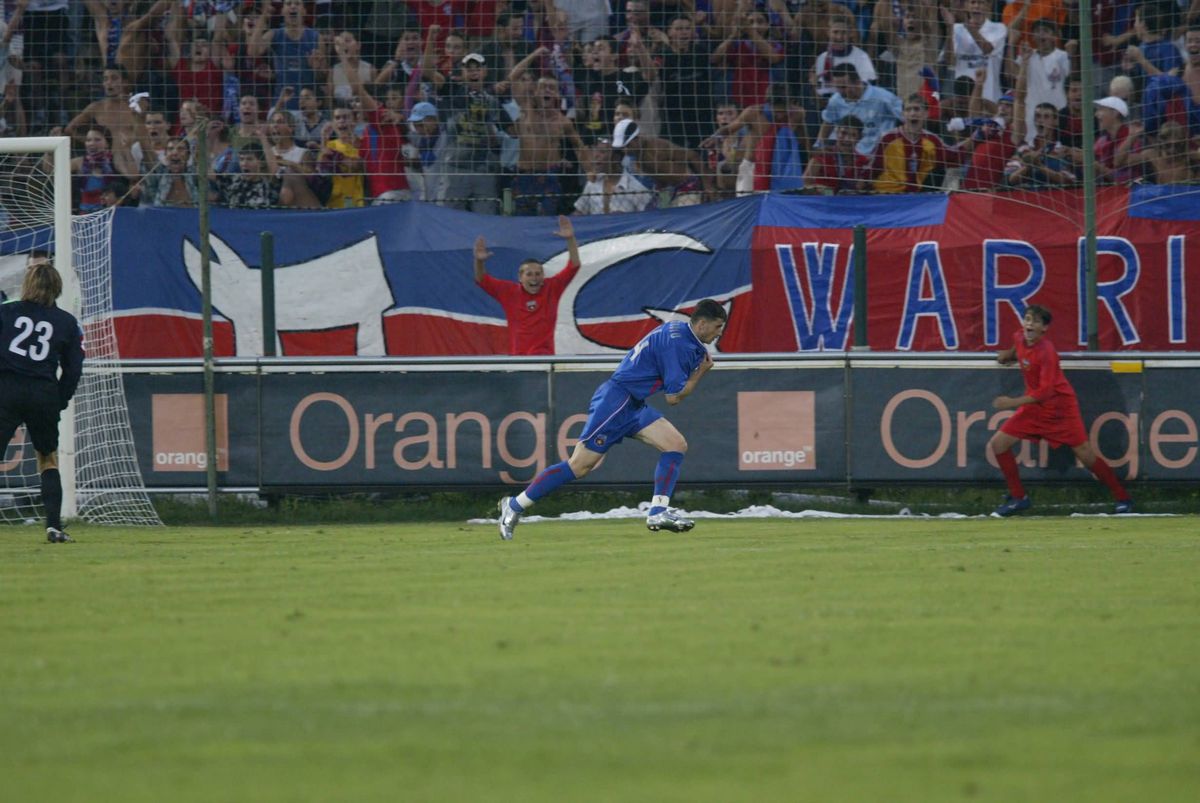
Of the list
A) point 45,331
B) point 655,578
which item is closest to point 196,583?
point 655,578

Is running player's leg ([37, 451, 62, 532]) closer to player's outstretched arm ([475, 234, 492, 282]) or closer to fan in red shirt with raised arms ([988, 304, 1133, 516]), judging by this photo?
player's outstretched arm ([475, 234, 492, 282])

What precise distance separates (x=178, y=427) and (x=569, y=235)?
14.1ft

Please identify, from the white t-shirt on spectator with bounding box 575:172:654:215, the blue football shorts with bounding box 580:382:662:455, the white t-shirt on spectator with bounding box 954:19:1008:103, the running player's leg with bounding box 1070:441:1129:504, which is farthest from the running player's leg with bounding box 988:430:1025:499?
the white t-shirt on spectator with bounding box 954:19:1008:103

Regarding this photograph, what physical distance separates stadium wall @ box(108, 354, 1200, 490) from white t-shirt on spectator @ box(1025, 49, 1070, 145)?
13.2 ft

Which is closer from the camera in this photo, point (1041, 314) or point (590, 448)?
point (590, 448)

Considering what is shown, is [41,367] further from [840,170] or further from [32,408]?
[840,170]

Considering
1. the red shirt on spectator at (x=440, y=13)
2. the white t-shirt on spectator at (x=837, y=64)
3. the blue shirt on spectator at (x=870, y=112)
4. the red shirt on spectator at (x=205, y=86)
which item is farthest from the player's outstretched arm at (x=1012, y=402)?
the red shirt on spectator at (x=205, y=86)

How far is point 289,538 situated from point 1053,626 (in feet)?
23.4

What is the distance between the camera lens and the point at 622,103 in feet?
60.3

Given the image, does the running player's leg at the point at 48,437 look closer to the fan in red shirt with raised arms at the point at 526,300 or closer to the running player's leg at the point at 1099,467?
the fan in red shirt with raised arms at the point at 526,300

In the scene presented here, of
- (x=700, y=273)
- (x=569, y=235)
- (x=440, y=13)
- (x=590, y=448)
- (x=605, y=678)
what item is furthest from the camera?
(x=440, y=13)

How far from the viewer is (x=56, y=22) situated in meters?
19.8

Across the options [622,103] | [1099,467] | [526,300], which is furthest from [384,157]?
[1099,467]

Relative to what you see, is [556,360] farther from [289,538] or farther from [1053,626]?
[1053,626]
